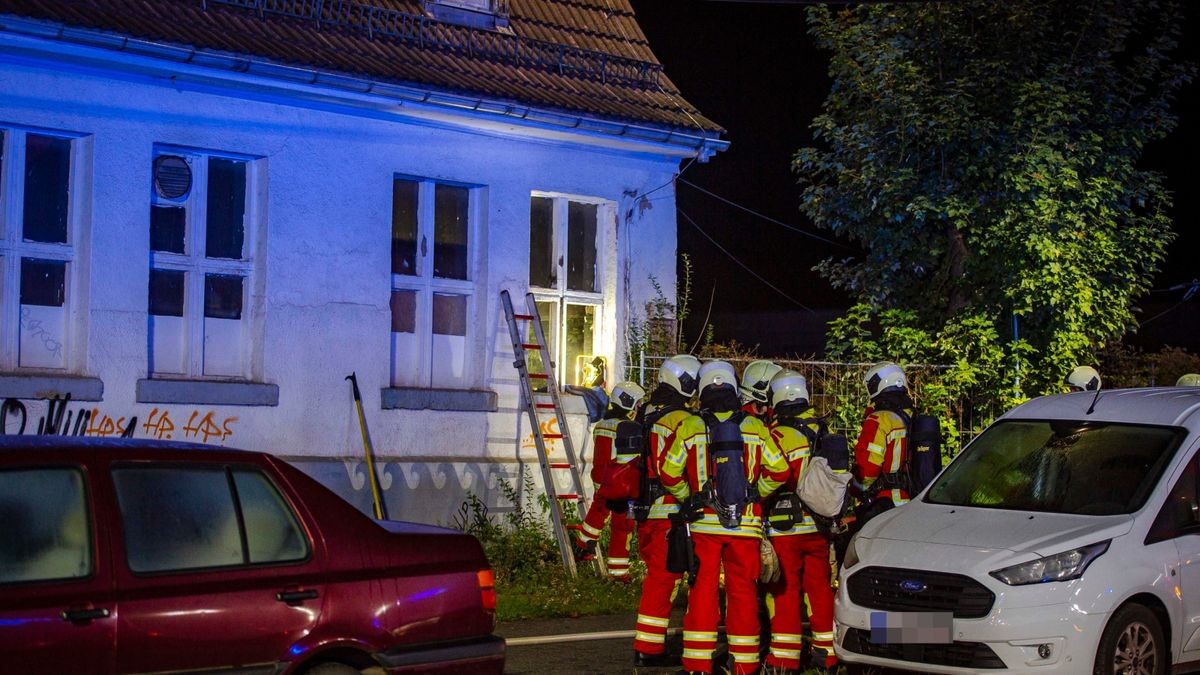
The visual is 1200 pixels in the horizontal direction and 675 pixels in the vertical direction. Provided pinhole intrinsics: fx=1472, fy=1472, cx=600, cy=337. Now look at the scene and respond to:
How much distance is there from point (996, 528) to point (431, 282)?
6.46m

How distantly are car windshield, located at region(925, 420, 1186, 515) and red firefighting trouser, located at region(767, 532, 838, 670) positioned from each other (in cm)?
80

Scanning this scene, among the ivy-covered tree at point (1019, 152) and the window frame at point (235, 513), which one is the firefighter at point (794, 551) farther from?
the ivy-covered tree at point (1019, 152)

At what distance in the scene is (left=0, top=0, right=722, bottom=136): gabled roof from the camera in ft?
36.8

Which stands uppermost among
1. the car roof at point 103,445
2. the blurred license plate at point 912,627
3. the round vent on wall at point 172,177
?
the round vent on wall at point 172,177

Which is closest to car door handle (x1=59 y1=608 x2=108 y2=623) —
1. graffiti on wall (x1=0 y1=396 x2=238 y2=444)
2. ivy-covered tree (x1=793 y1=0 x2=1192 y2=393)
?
graffiti on wall (x1=0 y1=396 x2=238 y2=444)

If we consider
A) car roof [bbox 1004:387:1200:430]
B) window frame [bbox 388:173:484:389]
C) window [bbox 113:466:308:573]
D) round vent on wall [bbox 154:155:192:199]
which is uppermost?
round vent on wall [bbox 154:155:192:199]

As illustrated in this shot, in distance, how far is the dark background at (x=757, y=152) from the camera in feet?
97.5

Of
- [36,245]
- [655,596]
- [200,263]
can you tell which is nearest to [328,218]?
[200,263]

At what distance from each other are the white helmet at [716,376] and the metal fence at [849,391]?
498cm

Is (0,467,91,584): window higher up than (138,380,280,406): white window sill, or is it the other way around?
(138,380,280,406): white window sill

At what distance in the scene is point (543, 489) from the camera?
1351 centimetres

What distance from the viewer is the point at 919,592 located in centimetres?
798

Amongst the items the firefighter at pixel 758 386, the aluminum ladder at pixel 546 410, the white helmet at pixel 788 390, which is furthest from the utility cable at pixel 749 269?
the white helmet at pixel 788 390

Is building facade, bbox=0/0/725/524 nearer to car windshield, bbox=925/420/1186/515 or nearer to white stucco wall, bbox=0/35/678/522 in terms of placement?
white stucco wall, bbox=0/35/678/522
